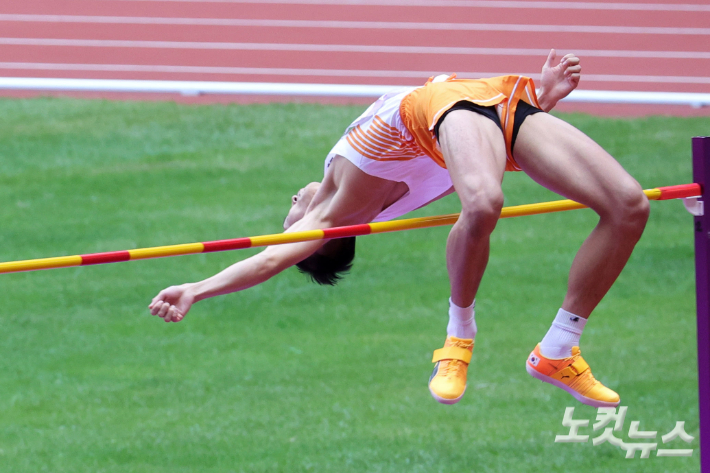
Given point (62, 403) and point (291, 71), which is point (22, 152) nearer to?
point (291, 71)

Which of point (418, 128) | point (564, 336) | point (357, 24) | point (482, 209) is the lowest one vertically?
point (564, 336)

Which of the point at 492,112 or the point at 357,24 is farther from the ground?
the point at 357,24

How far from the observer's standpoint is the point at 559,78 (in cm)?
300

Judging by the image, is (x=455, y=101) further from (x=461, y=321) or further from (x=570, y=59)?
(x=461, y=321)

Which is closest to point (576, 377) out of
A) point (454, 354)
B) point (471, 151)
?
point (454, 354)

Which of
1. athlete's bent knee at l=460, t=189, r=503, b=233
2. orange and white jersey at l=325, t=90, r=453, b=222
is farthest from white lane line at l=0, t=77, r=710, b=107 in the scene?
athlete's bent knee at l=460, t=189, r=503, b=233

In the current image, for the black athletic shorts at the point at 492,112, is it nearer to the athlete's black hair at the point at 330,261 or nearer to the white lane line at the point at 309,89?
the athlete's black hair at the point at 330,261

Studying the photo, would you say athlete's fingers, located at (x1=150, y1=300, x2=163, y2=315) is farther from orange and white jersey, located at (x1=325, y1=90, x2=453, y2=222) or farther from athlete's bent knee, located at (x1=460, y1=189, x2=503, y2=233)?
athlete's bent knee, located at (x1=460, y1=189, x2=503, y2=233)

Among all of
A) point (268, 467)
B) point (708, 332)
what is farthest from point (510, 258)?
point (708, 332)

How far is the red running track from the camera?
407 inches

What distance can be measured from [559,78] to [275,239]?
101 centimetres

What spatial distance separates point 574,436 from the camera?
460 cm

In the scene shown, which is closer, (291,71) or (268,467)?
(268,467)

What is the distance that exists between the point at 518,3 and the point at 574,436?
707cm
